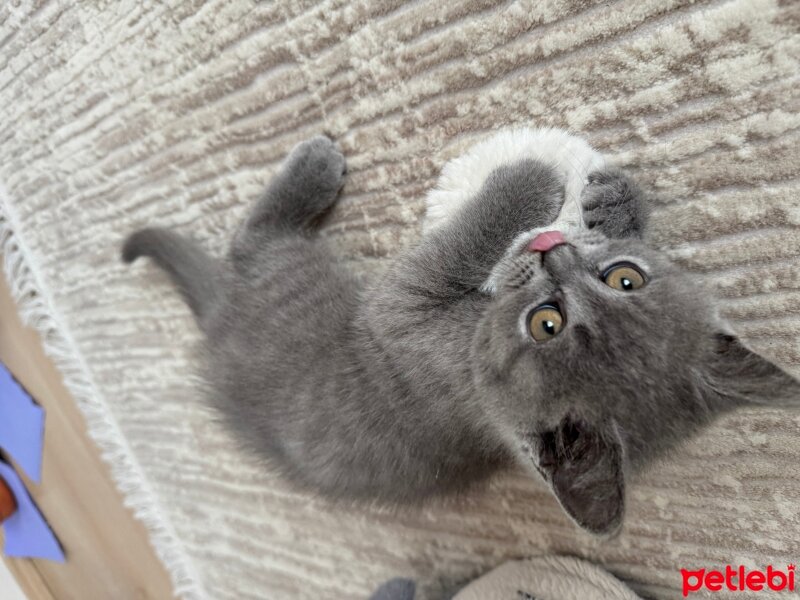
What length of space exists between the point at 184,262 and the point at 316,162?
0.29 m

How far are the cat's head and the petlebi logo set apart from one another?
338mm

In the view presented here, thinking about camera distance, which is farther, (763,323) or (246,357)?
(246,357)

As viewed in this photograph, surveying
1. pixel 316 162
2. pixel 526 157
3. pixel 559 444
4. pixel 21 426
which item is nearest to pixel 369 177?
pixel 316 162

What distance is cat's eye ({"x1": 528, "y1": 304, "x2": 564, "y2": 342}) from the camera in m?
0.68

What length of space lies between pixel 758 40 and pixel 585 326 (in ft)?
1.16

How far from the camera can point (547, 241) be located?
702mm

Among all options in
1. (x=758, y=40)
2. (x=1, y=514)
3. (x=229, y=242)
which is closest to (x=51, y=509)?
(x=1, y=514)

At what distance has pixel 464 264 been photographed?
0.76 metres

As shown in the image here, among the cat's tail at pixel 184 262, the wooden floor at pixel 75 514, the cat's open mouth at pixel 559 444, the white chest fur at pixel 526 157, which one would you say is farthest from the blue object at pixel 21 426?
the cat's open mouth at pixel 559 444

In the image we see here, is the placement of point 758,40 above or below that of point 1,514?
above

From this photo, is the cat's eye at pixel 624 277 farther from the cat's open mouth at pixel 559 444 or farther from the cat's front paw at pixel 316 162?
the cat's front paw at pixel 316 162

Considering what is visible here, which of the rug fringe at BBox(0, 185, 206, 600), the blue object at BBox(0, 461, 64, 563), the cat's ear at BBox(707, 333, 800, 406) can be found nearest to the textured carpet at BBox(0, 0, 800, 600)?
A: the rug fringe at BBox(0, 185, 206, 600)

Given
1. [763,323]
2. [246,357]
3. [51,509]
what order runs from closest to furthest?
1. [763,323]
2. [246,357]
3. [51,509]

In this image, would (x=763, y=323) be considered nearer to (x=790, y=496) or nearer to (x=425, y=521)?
(x=790, y=496)
